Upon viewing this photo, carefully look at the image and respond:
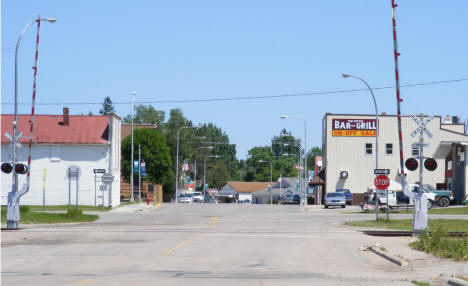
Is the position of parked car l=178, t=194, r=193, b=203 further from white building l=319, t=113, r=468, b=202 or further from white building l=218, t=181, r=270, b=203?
white building l=218, t=181, r=270, b=203

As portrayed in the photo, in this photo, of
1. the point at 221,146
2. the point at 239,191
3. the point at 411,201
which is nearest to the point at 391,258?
the point at 411,201

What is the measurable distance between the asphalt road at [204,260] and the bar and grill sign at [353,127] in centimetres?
5418

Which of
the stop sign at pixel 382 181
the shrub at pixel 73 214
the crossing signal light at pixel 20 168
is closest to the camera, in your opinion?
the crossing signal light at pixel 20 168

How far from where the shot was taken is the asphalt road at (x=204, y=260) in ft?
45.8

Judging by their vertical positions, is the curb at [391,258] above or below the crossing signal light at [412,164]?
below

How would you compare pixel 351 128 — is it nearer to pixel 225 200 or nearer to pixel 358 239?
pixel 358 239

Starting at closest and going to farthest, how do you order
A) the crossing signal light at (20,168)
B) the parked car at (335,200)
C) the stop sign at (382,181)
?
the crossing signal light at (20,168), the stop sign at (382,181), the parked car at (335,200)

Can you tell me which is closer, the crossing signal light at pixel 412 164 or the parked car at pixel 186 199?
the crossing signal light at pixel 412 164

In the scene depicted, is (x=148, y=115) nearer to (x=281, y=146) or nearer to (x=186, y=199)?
(x=186, y=199)

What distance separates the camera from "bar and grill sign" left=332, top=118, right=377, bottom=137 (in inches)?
3231

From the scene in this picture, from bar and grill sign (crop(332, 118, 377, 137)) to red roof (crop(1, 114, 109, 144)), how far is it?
2872cm

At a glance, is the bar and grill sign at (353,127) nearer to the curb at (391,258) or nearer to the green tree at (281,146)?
the curb at (391,258)

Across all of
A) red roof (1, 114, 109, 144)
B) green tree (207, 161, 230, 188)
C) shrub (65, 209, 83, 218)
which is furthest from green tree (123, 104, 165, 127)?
shrub (65, 209, 83, 218)

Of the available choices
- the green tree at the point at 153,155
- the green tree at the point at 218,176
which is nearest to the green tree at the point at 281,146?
the green tree at the point at 218,176
